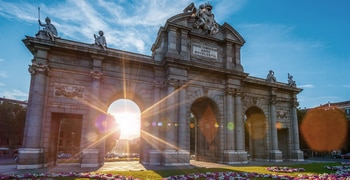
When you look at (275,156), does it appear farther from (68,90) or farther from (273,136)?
(68,90)

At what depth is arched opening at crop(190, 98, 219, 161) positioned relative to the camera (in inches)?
983

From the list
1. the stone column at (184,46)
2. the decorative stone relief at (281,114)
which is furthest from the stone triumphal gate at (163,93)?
the decorative stone relief at (281,114)

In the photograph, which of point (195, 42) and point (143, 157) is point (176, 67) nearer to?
point (195, 42)

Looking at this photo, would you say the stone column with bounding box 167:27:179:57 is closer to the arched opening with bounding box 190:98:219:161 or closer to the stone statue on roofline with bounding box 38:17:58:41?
the arched opening with bounding box 190:98:219:161

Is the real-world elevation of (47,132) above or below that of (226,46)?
below

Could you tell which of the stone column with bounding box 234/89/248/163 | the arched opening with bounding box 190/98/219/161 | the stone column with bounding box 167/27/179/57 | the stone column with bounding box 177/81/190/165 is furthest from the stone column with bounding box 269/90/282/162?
the stone column with bounding box 167/27/179/57

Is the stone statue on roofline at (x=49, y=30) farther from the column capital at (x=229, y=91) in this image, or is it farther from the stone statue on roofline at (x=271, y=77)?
the stone statue on roofline at (x=271, y=77)

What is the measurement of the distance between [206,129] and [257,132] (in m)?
7.56

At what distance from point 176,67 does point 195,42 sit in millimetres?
4156

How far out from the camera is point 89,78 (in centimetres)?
2052

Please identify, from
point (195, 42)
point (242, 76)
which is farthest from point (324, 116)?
point (195, 42)

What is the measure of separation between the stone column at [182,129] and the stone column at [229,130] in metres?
4.40

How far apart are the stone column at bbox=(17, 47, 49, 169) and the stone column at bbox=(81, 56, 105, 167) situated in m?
3.27

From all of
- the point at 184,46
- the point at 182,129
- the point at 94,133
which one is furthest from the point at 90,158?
the point at 184,46
